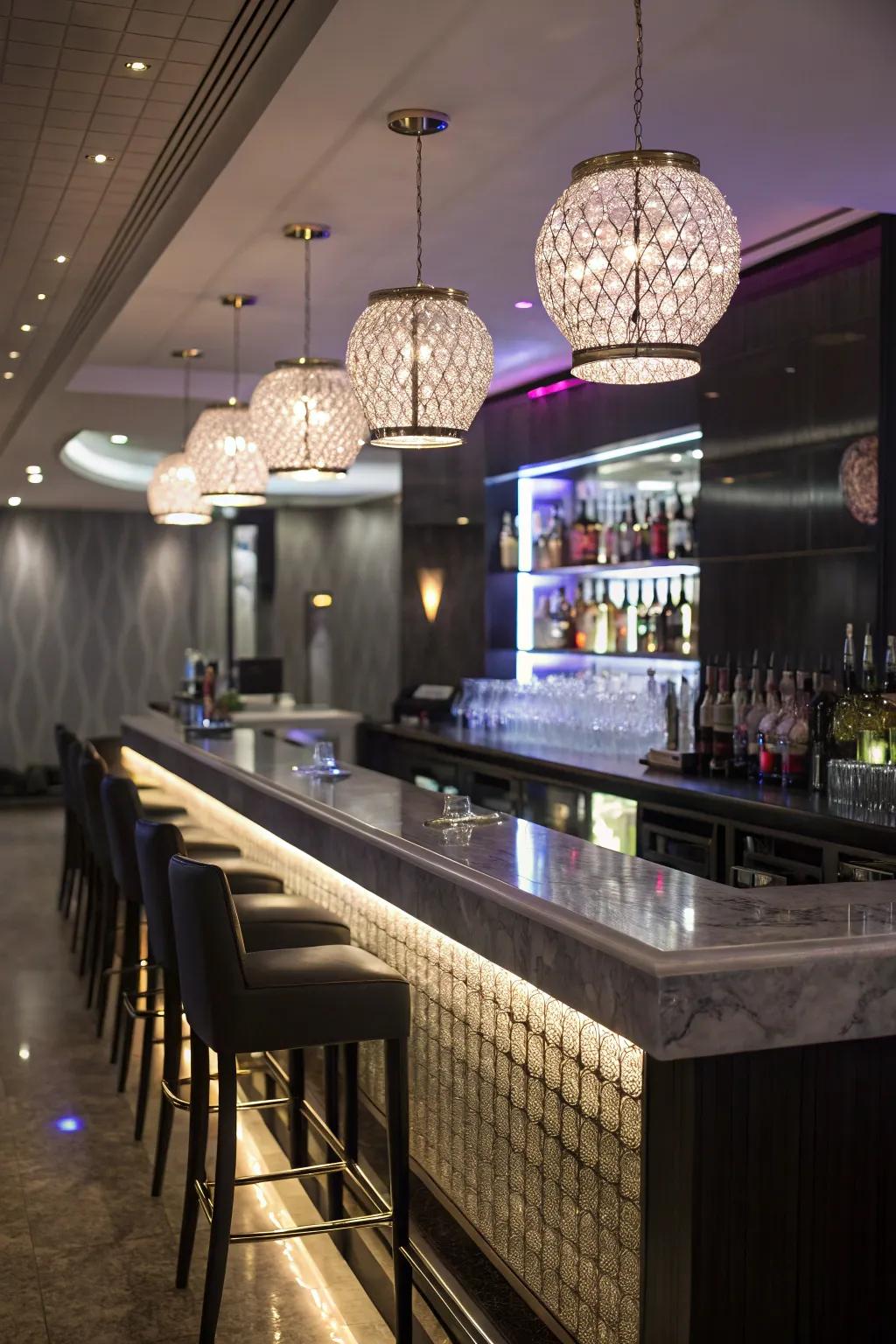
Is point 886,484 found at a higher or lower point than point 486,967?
higher

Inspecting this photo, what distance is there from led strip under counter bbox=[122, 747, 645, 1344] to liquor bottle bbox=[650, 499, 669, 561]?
3098 millimetres

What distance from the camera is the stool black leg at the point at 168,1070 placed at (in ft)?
12.6

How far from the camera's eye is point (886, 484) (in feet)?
15.2

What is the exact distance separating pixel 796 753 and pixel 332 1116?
2.02 m

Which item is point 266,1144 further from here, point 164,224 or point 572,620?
point 572,620

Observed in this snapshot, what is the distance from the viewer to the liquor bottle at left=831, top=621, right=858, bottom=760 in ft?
14.7

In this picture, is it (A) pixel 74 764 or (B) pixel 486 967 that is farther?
(A) pixel 74 764

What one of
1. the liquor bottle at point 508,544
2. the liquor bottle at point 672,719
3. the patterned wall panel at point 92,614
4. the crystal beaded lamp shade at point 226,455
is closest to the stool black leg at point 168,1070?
the liquor bottle at point 672,719

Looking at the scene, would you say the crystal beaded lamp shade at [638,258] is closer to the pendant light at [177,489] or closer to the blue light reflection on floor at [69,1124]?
the blue light reflection on floor at [69,1124]

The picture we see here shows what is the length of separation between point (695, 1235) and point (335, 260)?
13.3 feet

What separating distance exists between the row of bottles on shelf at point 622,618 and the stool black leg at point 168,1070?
3127 mm

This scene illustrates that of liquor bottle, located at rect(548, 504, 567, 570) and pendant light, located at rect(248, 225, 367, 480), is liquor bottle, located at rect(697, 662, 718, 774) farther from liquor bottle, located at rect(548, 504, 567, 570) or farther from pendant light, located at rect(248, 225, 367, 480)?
liquor bottle, located at rect(548, 504, 567, 570)

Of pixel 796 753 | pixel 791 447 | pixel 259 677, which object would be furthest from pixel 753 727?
pixel 259 677

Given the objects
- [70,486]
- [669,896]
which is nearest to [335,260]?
[669,896]
